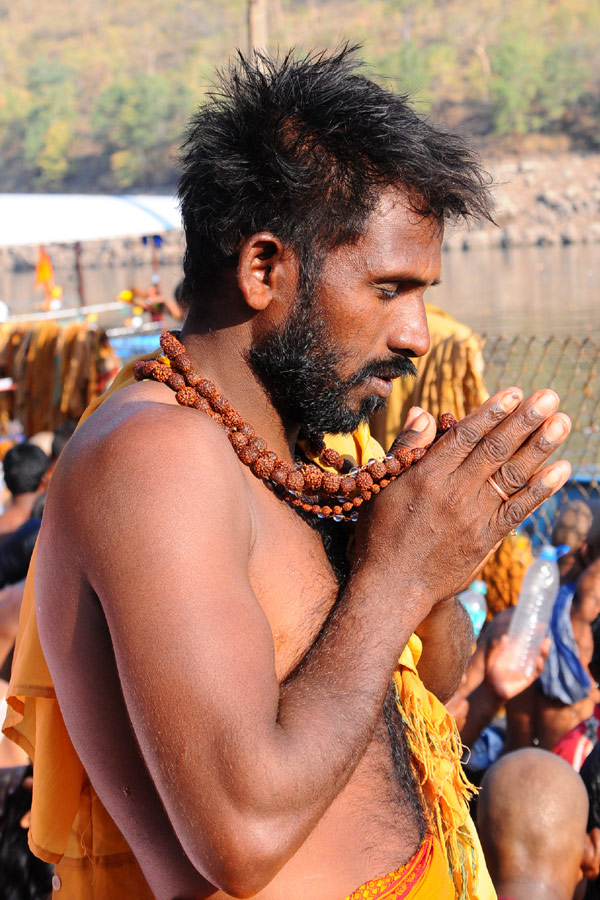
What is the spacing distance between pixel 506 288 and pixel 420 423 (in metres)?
27.5

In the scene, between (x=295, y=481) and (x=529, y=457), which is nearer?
(x=529, y=457)

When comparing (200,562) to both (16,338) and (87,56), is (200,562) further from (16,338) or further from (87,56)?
(87,56)

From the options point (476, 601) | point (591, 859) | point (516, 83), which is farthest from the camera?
point (516, 83)

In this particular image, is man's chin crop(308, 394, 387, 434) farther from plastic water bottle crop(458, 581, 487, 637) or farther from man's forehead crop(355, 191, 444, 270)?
plastic water bottle crop(458, 581, 487, 637)

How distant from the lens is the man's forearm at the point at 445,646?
2.08 metres

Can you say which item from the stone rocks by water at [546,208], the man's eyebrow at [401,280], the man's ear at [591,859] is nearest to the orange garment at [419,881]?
the man's eyebrow at [401,280]

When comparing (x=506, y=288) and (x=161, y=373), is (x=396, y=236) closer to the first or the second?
(x=161, y=373)

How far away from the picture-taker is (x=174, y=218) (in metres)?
13.6

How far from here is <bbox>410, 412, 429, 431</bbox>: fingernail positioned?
180 centimetres

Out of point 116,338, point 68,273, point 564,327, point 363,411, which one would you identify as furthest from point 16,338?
point 68,273

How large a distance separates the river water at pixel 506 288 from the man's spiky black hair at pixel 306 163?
503 inches

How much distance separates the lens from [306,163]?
1756 mm

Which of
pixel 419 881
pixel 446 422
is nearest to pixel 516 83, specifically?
pixel 446 422

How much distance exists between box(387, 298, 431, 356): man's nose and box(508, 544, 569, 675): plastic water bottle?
2618 millimetres
